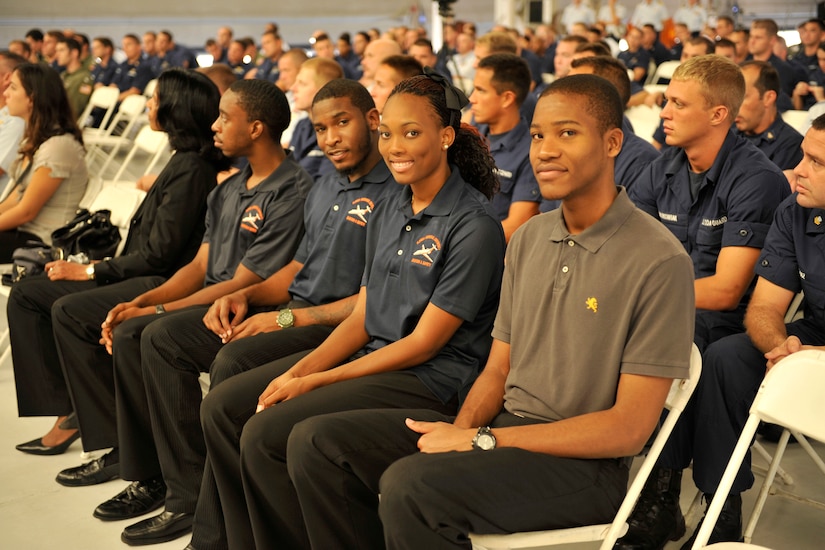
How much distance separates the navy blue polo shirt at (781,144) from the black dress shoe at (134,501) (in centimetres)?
292

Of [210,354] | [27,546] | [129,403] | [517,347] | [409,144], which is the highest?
[409,144]

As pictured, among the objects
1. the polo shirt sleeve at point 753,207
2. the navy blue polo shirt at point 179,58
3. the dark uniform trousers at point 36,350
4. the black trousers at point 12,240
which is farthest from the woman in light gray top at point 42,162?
the navy blue polo shirt at point 179,58

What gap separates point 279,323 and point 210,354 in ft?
0.82

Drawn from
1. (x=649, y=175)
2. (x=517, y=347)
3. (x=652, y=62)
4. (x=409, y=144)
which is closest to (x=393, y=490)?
(x=517, y=347)

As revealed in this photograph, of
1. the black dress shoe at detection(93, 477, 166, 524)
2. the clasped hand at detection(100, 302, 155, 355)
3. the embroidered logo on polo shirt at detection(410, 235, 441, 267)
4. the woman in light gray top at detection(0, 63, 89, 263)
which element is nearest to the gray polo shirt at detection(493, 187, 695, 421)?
the embroidered logo on polo shirt at detection(410, 235, 441, 267)

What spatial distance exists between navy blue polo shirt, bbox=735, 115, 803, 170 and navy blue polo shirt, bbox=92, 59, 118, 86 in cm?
1025

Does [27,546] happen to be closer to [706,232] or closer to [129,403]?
[129,403]

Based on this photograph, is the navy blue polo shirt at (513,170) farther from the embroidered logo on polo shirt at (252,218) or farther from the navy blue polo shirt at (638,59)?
the navy blue polo shirt at (638,59)

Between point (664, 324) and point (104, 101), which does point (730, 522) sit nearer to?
point (664, 324)

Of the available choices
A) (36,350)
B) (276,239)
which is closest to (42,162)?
(36,350)

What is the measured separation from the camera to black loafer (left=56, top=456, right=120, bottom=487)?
3141mm

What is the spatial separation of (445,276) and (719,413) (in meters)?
0.83

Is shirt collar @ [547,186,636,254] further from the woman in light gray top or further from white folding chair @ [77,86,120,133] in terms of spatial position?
white folding chair @ [77,86,120,133]

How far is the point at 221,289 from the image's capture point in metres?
3.13
